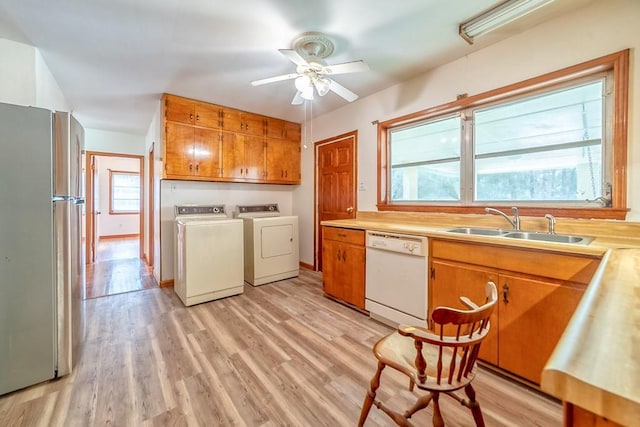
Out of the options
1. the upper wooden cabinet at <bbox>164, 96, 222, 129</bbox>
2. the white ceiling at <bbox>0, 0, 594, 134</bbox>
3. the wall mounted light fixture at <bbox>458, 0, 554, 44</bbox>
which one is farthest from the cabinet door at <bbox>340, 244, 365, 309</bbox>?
the upper wooden cabinet at <bbox>164, 96, 222, 129</bbox>

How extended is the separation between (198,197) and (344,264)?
2.33 m

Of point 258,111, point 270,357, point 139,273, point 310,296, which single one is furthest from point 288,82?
point 139,273

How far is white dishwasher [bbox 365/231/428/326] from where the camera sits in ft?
7.09

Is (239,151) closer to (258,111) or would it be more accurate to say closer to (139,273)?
(258,111)

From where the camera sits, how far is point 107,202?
7.56 meters

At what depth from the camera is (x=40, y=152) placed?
1.65 metres

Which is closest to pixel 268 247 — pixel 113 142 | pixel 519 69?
pixel 519 69

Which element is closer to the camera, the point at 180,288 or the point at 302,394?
the point at 302,394

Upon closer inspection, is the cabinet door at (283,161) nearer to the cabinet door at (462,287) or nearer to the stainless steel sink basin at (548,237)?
the cabinet door at (462,287)

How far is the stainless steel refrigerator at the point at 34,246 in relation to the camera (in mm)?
1586

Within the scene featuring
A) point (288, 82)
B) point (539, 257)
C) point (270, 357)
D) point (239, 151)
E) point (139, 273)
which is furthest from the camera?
point (139, 273)

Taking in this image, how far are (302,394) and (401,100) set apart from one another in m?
2.94

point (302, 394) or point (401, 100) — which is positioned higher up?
point (401, 100)

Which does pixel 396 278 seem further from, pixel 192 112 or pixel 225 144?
pixel 192 112
